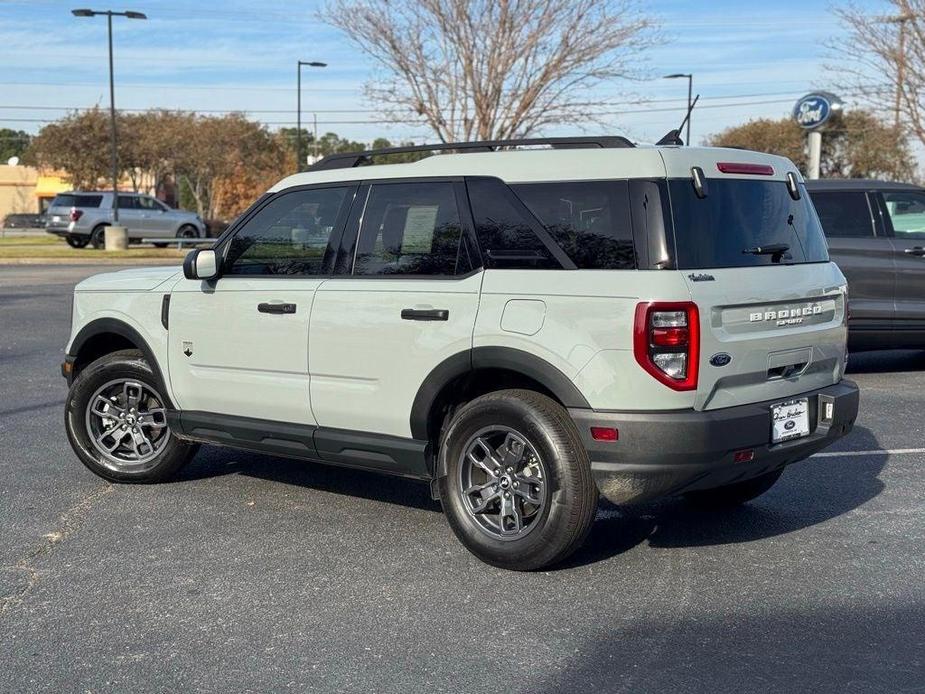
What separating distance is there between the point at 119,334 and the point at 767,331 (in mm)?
3804

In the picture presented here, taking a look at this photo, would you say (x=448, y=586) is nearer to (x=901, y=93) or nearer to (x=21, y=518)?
(x=21, y=518)

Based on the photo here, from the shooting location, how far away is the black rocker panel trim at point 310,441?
5344 mm

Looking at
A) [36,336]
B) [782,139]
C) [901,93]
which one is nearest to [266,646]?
[36,336]

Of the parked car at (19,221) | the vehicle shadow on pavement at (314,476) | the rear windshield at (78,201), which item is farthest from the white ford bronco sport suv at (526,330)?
the parked car at (19,221)

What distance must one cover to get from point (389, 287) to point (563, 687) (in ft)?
7.50

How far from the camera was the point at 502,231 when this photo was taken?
5098mm

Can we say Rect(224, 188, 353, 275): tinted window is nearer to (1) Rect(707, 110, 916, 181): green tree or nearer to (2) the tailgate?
(2) the tailgate

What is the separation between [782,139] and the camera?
171 feet

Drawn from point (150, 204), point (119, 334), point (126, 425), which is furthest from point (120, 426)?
point (150, 204)

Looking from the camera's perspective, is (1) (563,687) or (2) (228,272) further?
(2) (228,272)

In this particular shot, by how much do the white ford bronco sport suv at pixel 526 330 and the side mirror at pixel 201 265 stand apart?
17mm

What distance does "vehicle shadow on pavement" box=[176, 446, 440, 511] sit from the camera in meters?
6.38

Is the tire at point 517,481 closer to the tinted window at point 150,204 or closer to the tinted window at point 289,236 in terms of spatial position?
the tinted window at point 289,236

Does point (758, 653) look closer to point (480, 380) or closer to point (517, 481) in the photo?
point (517, 481)
